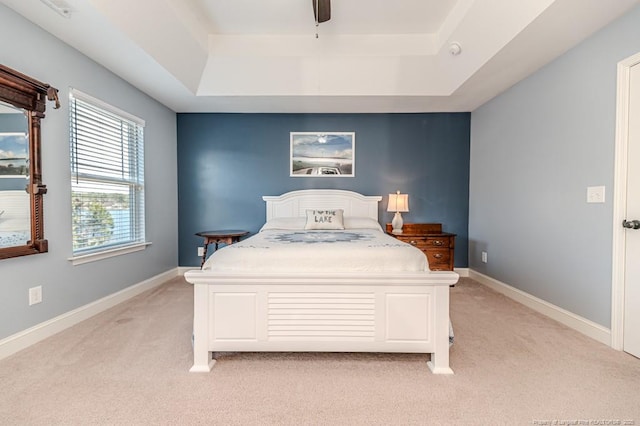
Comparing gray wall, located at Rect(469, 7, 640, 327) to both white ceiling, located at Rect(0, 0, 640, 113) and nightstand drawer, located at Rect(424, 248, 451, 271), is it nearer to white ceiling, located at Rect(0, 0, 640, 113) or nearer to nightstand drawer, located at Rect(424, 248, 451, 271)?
white ceiling, located at Rect(0, 0, 640, 113)

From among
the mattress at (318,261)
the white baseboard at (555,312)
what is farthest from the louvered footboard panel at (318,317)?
the white baseboard at (555,312)

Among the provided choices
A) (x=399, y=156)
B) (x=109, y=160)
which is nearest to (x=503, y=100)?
(x=399, y=156)

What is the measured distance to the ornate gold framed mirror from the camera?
2104 mm

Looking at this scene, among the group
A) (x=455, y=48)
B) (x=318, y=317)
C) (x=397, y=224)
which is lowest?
(x=318, y=317)

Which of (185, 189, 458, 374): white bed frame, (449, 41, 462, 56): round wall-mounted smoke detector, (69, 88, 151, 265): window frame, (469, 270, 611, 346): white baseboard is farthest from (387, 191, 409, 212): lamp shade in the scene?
(69, 88, 151, 265): window frame

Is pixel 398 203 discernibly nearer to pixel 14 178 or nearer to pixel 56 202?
pixel 56 202

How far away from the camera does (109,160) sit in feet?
10.4

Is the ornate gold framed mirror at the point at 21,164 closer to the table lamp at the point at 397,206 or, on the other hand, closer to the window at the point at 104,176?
the window at the point at 104,176

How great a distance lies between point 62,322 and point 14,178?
3.89ft

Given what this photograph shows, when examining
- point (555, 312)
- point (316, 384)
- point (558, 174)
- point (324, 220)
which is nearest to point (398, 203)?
point (324, 220)

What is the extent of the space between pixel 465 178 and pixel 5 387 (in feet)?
16.2

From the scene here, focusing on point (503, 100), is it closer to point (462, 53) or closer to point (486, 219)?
point (462, 53)

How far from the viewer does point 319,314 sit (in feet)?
6.51

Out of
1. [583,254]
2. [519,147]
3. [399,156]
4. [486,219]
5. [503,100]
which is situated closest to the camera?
[583,254]
